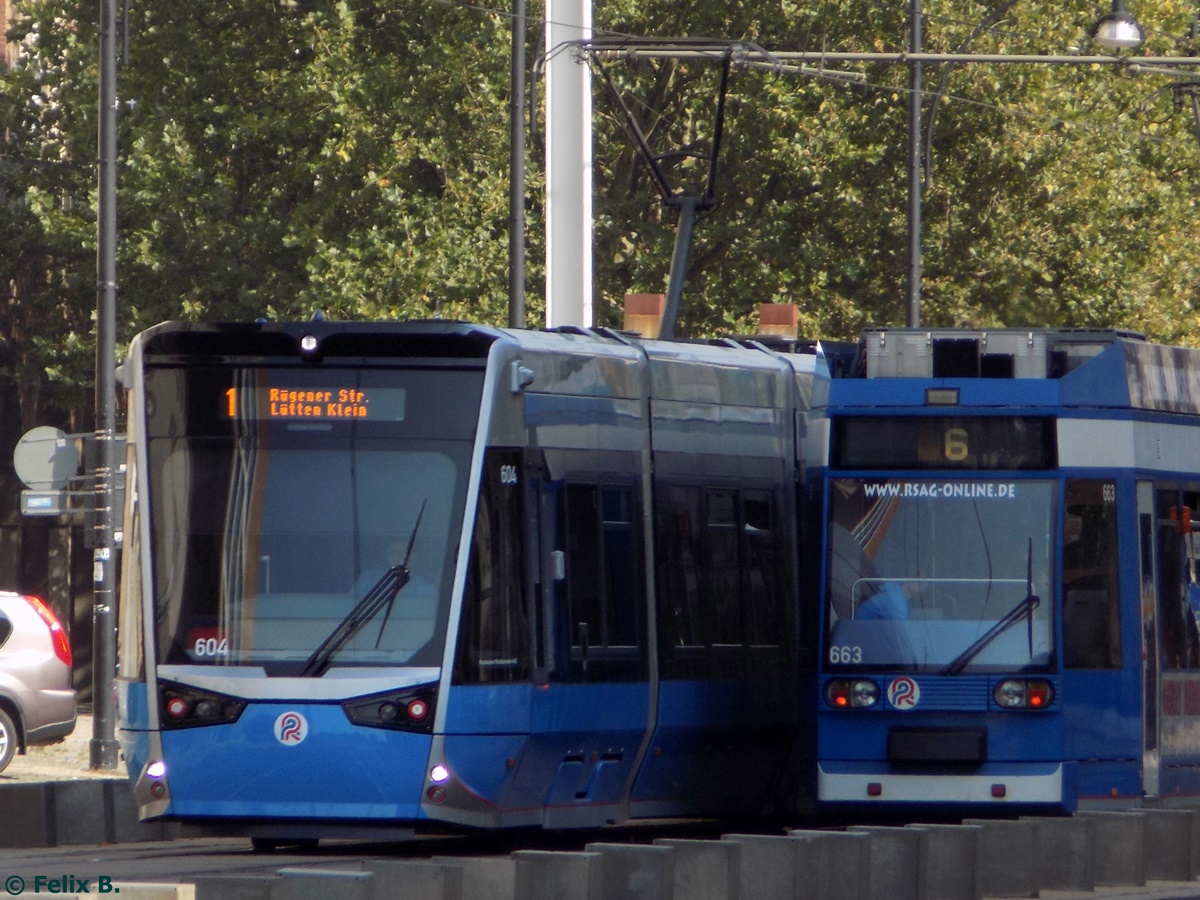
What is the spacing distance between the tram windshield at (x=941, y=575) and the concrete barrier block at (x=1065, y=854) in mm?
1551

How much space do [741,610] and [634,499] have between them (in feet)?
4.17

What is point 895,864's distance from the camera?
10914 mm

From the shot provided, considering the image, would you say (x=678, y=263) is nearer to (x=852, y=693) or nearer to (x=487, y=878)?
(x=852, y=693)

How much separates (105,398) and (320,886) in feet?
42.2

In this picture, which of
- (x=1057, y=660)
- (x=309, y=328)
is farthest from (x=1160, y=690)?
(x=309, y=328)

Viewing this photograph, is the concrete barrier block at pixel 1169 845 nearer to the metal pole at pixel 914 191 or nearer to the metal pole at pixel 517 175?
the metal pole at pixel 517 175

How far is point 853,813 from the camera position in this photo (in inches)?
598

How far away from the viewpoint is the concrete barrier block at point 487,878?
9.09 meters

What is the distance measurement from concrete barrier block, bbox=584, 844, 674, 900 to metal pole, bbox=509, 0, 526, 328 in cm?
1552

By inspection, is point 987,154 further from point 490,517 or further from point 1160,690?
point 490,517

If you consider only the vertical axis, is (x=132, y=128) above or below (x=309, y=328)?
above

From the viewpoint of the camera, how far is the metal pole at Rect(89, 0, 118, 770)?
20.8 meters

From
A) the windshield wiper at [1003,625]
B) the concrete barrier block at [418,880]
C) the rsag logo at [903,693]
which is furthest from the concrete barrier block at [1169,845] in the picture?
the concrete barrier block at [418,880]

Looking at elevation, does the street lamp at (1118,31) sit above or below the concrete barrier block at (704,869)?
above
